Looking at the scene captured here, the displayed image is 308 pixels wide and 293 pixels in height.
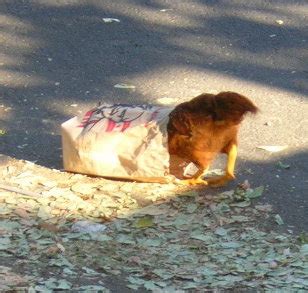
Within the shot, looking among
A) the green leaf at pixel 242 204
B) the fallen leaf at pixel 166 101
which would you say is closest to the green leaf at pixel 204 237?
the green leaf at pixel 242 204

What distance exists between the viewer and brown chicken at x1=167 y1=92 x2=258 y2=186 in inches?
178

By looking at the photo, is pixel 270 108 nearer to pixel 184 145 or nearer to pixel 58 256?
pixel 184 145

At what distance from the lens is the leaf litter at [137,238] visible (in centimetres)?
390

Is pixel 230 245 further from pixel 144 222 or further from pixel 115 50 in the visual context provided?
pixel 115 50

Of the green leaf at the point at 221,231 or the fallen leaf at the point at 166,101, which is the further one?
the fallen leaf at the point at 166,101

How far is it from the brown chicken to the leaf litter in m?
0.21

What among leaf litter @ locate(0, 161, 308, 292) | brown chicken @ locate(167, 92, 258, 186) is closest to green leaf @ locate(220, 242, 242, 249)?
leaf litter @ locate(0, 161, 308, 292)

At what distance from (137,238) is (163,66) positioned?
2437 mm

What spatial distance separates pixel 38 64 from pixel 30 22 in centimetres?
83

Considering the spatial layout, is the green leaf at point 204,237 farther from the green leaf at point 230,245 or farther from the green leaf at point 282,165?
the green leaf at point 282,165

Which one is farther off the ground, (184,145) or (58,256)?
(184,145)

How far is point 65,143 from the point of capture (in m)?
4.84

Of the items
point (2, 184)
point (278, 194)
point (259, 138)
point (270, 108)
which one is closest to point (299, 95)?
point (270, 108)

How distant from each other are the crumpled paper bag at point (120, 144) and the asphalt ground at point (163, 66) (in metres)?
0.27
